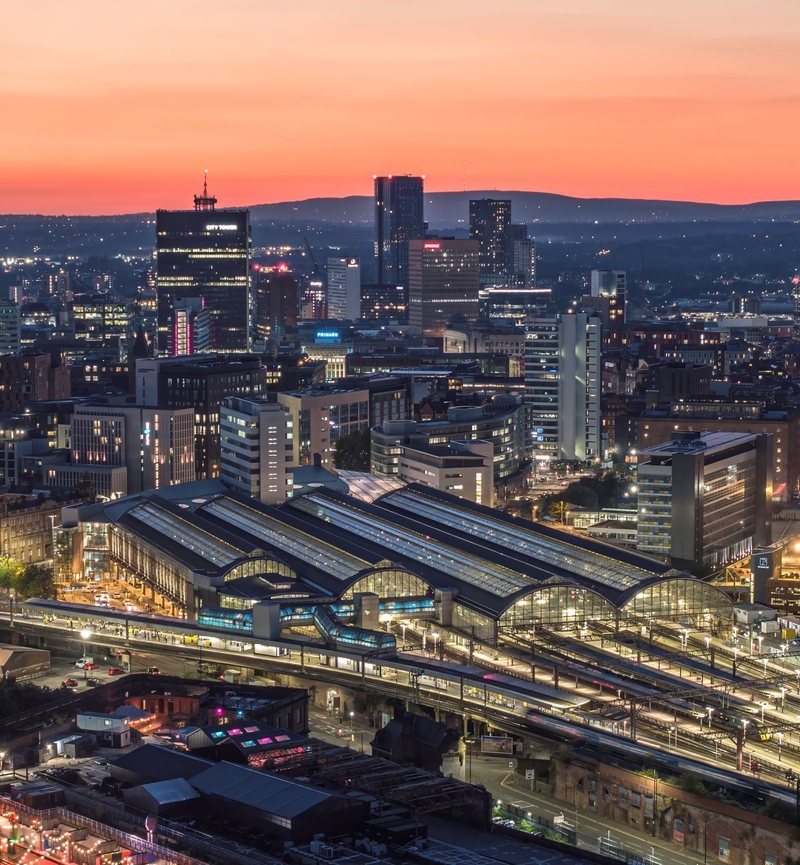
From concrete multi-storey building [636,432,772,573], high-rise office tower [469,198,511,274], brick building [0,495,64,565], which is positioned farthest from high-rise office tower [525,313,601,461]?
high-rise office tower [469,198,511,274]

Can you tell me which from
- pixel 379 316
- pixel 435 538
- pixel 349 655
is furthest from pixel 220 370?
pixel 379 316

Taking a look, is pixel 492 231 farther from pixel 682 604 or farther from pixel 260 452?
pixel 682 604

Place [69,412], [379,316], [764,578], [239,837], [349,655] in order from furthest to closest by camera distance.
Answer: [379,316], [69,412], [764,578], [349,655], [239,837]

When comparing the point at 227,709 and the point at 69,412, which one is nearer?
the point at 227,709

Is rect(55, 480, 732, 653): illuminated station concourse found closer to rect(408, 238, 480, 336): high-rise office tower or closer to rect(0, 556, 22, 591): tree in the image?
rect(0, 556, 22, 591): tree

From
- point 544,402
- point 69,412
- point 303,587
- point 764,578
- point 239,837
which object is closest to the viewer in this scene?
point 239,837

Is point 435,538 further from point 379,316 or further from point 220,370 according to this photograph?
point 379,316
